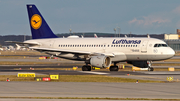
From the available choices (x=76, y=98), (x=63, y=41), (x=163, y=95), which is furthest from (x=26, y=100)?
(x=63, y=41)

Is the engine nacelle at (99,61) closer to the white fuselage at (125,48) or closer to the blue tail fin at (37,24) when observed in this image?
the white fuselage at (125,48)

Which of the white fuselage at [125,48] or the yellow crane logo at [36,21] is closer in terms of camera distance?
the white fuselage at [125,48]

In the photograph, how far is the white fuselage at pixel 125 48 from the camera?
47938 mm

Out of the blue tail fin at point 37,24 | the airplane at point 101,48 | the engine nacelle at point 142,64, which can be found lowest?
the engine nacelle at point 142,64

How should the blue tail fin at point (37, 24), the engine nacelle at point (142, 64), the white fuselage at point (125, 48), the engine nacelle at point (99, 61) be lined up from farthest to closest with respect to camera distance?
the blue tail fin at point (37, 24)
the engine nacelle at point (142, 64)
the white fuselage at point (125, 48)
the engine nacelle at point (99, 61)

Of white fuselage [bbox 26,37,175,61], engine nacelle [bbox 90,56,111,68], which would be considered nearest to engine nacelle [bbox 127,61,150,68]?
white fuselage [bbox 26,37,175,61]

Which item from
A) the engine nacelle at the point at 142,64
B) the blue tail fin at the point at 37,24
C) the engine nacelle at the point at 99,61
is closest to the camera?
the engine nacelle at the point at 99,61

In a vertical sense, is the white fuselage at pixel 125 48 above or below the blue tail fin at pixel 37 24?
below

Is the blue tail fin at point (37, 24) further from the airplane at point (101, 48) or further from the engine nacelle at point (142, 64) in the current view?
the engine nacelle at point (142, 64)

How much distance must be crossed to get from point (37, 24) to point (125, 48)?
16.2m

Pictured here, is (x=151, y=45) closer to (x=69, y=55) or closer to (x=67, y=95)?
(x=69, y=55)

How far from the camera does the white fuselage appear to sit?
47.9m

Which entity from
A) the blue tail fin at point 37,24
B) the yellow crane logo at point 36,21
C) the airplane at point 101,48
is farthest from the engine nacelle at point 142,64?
the yellow crane logo at point 36,21

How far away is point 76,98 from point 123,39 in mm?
29538
